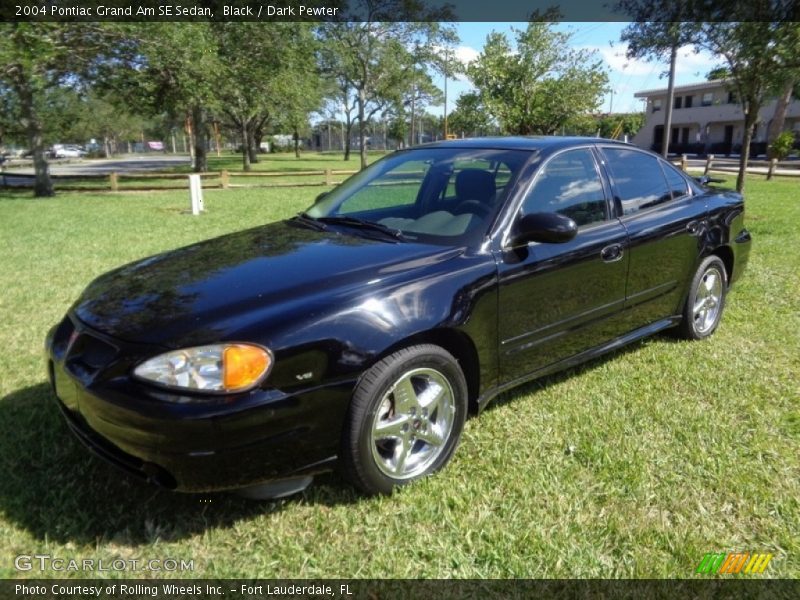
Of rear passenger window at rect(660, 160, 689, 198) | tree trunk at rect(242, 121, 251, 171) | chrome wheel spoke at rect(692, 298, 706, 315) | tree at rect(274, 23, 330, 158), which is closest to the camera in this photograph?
rear passenger window at rect(660, 160, 689, 198)

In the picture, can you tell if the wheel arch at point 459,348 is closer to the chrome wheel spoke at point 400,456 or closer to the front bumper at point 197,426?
the front bumper at point 197,426

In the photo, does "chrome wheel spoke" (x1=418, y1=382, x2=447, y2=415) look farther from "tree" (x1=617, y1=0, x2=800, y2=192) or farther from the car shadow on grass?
"tree" (x1=617, y1=0, x2=800, y2=192)

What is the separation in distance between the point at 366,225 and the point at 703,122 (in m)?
54.9

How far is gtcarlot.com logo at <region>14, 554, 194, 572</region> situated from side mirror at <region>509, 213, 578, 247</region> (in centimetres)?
215

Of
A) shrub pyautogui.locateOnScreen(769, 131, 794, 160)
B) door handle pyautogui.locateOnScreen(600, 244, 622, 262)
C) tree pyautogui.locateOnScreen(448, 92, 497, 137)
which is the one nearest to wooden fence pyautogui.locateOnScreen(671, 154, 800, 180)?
shrub pyautogui.locateOnScreen(769, 131, 794, 160)

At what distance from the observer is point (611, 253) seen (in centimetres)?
366

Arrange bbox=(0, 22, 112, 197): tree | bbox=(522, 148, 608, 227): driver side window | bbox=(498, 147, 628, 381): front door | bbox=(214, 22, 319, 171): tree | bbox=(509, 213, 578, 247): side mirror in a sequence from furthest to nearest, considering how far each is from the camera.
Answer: bbox=(214, 22, 319, 171): tree < bbox=(0, 22, 112, 197): tree < bbox=(522, 148, 608, 227): driver side window < bbox=(498, 147, 628, 381): front door < bbox=(509, 213, 578, 247): side mirror

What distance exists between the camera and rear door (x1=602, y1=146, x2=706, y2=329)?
12.9 ft

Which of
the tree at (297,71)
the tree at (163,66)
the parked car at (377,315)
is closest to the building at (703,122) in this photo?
the tree at (297,71)


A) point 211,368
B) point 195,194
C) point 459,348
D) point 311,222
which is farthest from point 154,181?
point 211,368

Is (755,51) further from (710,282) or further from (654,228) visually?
(654,228)

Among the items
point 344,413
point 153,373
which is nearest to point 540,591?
point 344,413

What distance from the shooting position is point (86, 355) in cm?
260

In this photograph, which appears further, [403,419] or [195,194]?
[195,194]
